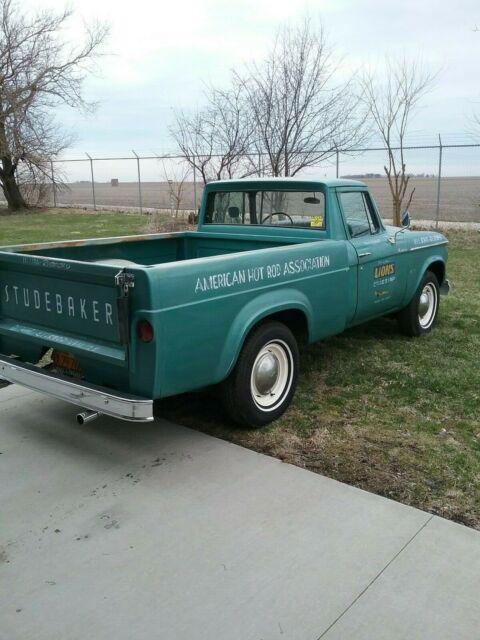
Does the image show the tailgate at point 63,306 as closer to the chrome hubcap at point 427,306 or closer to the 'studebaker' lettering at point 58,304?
the 'studebaker' lettering at point 58,304

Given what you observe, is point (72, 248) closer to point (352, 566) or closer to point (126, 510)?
point (126, 510)

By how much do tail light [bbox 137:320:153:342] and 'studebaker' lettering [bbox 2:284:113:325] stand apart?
0.23 meters

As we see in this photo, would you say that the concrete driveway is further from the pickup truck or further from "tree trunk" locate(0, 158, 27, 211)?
"tree trunk" locate(0, 158, 27, 211)

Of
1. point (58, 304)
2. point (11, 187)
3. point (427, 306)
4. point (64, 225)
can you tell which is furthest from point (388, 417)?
point (11, 187)

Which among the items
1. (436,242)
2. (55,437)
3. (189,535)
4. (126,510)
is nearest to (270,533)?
(189,535)

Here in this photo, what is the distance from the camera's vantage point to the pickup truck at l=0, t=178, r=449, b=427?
3.25 metres

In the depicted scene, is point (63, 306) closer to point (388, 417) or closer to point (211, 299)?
point (211, 299)

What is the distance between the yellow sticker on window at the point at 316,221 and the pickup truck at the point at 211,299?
0.5 inches

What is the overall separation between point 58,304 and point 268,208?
7.76 feet

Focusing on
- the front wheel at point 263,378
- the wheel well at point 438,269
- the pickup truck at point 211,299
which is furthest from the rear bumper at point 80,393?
the wheel well at point 438,269

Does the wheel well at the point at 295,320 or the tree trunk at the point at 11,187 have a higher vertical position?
the tree trunk at the point at 11,187

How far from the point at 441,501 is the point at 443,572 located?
0.59 m

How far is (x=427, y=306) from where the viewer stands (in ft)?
21.2

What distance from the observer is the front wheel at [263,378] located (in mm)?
3840
